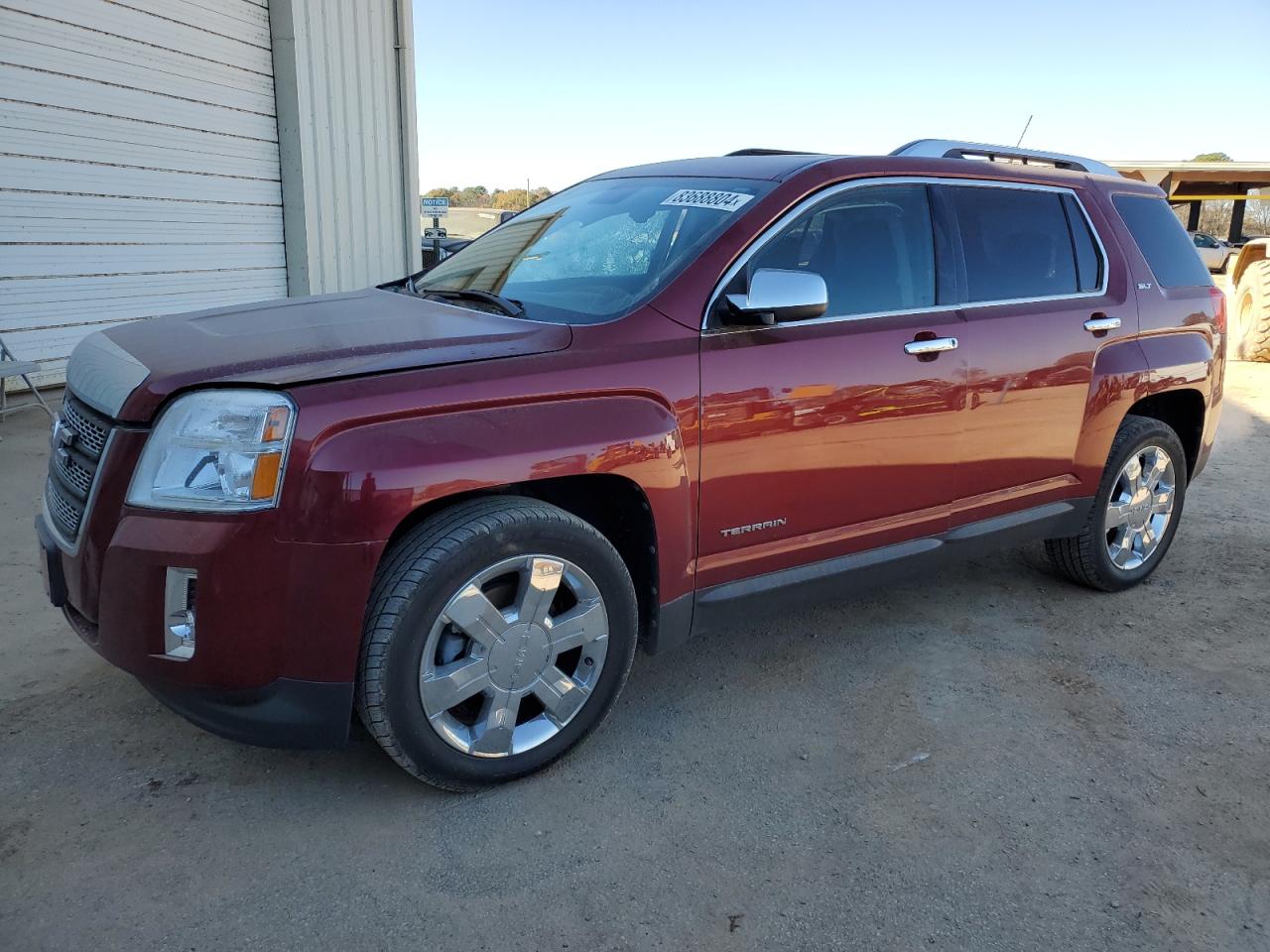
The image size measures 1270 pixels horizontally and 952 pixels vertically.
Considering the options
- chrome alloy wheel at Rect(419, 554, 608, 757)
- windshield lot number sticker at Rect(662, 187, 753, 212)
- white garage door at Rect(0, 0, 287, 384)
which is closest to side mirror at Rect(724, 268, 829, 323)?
windshield lot number sticker at Rect(662, 187, 753, 212)

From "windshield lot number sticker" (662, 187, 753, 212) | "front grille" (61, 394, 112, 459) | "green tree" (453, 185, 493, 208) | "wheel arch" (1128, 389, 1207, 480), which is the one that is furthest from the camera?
"green tree" (453, 185, 493, 208)

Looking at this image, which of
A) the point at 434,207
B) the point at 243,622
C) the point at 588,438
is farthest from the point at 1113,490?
the point at 434,207

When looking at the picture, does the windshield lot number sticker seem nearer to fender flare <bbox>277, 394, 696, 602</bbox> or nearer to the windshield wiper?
the windshield wiper

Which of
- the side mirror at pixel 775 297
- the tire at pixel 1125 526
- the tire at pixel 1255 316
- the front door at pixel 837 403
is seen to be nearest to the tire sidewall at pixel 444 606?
the front door at pixel 837 403

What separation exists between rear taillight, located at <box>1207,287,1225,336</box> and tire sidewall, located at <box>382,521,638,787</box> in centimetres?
337

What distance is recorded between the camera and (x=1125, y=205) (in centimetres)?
432

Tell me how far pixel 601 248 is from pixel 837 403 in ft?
3.17

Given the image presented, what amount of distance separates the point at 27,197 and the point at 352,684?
584 centimetres

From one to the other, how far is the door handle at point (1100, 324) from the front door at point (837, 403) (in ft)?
2.55

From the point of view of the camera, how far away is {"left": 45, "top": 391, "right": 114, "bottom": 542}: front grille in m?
2.54

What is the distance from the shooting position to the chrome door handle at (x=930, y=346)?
3330 mm

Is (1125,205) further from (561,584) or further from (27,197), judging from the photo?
(27,197)

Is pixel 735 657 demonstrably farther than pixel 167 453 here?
Yes

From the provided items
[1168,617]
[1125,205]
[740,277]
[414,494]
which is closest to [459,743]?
[414,494]
